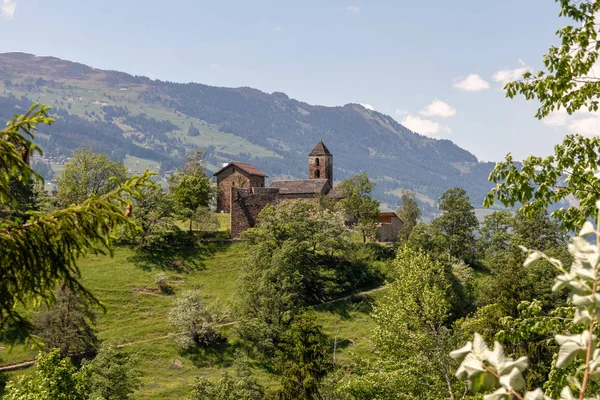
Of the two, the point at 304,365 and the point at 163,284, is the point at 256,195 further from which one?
the point at 304,365

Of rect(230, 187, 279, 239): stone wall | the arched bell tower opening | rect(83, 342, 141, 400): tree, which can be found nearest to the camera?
rect(83, 342, 141, 400): tree

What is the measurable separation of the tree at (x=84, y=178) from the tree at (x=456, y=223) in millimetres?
42633

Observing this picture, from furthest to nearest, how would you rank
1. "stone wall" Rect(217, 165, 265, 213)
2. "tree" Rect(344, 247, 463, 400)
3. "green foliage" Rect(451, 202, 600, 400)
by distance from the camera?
"stone wall" Rect(217, 165, 265, 213), "tree" Rect(344, 247, 463, 400), "green foliage" Rect(451, 202, 600, 400)

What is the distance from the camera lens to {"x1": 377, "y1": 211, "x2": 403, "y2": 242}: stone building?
2931 inches

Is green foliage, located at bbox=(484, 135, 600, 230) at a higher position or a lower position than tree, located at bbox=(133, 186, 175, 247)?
higher

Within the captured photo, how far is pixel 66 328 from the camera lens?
41.8m

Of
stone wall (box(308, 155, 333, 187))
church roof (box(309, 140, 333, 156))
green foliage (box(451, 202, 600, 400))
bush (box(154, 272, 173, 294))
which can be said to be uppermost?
church roof (box(309, 140, 333, 156))

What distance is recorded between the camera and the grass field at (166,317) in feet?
141

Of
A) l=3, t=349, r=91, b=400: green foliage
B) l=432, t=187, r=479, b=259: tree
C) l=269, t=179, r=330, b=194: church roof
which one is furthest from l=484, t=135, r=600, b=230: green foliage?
l=269, t=179, r=330, b=194: church roof

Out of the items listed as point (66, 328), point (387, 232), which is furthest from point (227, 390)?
point (387, 232)

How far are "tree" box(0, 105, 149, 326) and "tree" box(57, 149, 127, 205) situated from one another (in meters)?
67.5

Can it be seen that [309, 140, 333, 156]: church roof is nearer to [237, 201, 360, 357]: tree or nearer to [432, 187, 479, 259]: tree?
[432, 187, 479, 259]: tree

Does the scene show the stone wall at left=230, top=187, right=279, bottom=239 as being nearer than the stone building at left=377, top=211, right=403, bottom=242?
Yes

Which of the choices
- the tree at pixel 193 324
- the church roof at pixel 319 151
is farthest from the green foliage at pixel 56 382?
the church roof at pixel 319 151
